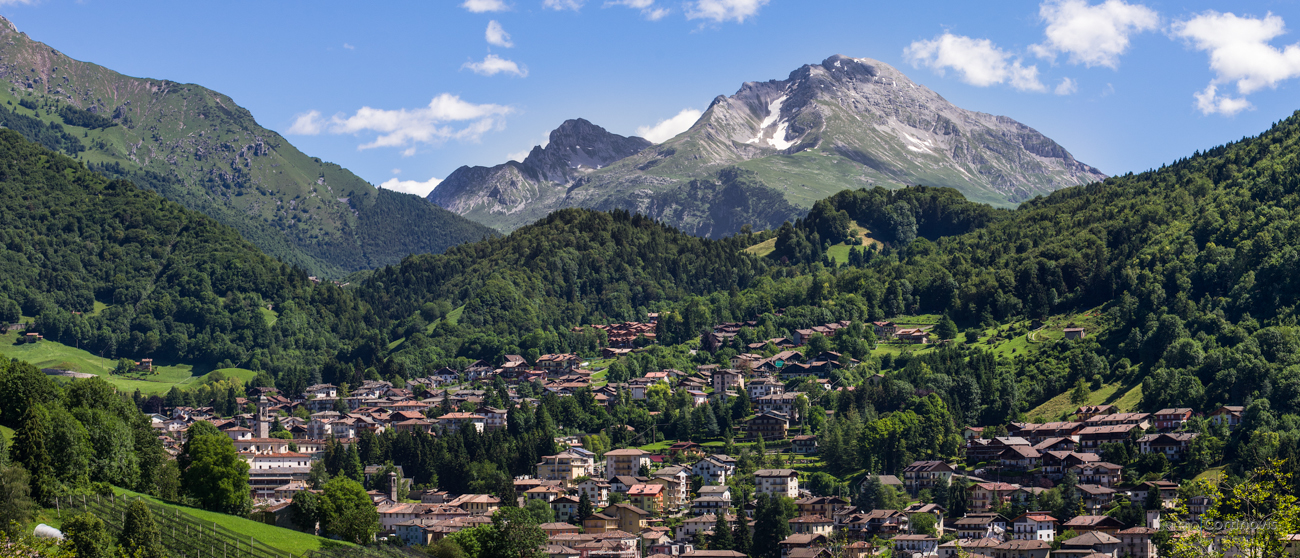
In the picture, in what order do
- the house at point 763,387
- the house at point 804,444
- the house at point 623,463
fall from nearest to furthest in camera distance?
the house at point 623,463, the house at point 804,444, the house at point 763,387

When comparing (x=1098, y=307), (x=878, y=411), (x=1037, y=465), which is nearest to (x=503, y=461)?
(x=878, y=411)

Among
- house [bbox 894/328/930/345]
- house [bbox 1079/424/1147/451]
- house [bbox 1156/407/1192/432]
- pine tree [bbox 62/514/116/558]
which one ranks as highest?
house [bbox 894/328/930/345]

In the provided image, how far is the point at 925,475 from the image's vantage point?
394 feet

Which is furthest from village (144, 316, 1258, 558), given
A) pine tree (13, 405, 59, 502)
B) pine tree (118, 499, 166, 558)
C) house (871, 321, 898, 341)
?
pine tree (118, 499, 166, 558)

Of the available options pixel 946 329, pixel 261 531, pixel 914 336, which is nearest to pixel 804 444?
pixel 946 329

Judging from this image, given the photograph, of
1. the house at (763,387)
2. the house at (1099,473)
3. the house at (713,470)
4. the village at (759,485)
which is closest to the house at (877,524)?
the village at (759,485)

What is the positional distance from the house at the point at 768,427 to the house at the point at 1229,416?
39.6 meters

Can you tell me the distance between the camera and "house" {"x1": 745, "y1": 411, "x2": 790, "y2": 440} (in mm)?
142500

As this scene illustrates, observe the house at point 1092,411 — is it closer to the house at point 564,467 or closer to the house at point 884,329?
the house at point 564,467

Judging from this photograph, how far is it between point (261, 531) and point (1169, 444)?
6913cm

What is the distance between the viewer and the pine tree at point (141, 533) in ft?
215

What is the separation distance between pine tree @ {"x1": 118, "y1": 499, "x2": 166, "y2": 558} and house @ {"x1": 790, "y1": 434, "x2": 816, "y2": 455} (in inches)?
3049

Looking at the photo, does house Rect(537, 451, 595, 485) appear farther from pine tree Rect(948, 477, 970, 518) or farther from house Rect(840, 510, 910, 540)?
pine tree Rect(948, 477, 970, 518)

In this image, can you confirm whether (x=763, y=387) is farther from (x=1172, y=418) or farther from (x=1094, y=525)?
(x=1094, y=525)
